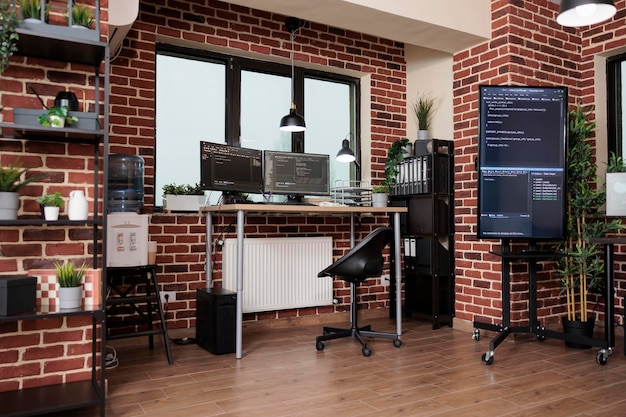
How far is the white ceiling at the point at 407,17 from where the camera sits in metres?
3.67

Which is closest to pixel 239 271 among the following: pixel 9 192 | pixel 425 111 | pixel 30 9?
pixel 9 192

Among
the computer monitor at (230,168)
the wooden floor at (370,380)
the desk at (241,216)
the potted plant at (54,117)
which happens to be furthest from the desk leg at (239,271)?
the potted plant at (54,117)

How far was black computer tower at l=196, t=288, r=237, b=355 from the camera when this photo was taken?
360 centimetres

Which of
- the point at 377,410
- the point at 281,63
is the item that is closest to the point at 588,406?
the point at 377,410

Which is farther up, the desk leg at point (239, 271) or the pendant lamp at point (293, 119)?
the pendant lamp at point (293, 119)

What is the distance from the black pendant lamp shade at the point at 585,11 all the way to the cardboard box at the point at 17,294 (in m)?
2.83

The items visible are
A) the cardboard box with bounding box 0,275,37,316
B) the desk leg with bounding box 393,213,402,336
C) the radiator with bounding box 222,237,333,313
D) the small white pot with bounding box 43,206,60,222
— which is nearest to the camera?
the cardboard box with bounding box 0,275,37,316

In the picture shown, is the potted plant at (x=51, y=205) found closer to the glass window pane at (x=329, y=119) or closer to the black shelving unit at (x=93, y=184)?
the black shelving unit at (x=93, y=184)

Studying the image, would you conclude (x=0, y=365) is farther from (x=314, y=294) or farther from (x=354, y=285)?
(x=314, y=294)

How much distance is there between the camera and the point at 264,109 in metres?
4.79

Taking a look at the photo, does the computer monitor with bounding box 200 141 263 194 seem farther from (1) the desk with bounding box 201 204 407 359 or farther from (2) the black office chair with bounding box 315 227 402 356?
(2) the black office chair with bounding box 315 227 402 356

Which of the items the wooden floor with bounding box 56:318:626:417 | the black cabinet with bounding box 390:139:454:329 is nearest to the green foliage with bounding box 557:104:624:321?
the wooden floor with bounding box 56:318:626:417

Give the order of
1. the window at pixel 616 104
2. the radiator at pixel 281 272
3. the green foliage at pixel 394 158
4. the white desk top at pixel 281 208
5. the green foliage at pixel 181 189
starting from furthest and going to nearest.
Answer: the green foliage at pixel 394 158 < the window at pixel 616 104 < the radiator at pixel 281 272 < the green foliage at pixel 181 189 < the white desk top at pixel 281 208

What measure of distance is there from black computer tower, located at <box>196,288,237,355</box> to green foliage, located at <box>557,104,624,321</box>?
7.77 ft
